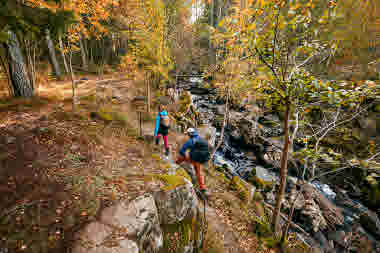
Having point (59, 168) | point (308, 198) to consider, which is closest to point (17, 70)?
point (59, 168)

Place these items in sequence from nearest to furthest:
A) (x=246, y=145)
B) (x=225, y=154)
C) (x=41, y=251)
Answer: (x=41, y=251) → (x=225, y=154) → (x=246, y=145)

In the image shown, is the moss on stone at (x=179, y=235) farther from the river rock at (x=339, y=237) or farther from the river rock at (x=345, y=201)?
the river rock at (x=345, y=201)

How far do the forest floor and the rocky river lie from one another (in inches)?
171

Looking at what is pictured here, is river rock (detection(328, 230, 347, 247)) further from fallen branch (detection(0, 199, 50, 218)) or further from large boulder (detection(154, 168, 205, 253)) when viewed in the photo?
fallen branch (detection(0, 199, 50, 218))

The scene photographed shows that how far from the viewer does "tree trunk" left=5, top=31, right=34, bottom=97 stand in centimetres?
682

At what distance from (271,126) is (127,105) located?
657 inches

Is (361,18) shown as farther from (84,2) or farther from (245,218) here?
(84,2)

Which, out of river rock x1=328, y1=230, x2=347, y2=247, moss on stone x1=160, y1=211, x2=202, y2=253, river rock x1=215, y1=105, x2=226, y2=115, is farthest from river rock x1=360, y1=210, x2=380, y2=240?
river rock x1=215, y1=105, x2=226, y2=115

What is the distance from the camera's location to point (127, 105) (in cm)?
1259

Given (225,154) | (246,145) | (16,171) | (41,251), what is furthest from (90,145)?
(246,145)

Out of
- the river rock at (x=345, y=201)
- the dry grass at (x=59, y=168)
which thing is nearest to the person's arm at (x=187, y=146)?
the dry grass at (x=59, y=168)

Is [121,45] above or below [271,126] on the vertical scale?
above

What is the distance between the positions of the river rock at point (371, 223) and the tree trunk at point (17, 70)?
20.5 metres

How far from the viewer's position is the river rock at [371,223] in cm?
870
